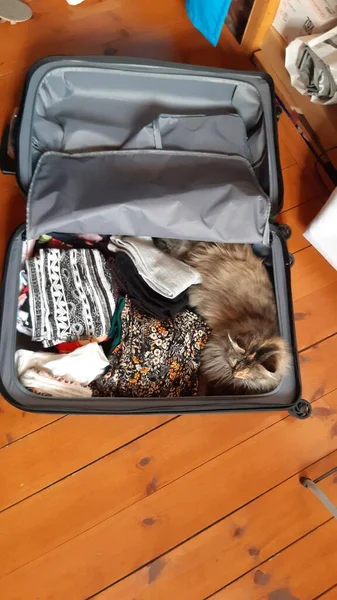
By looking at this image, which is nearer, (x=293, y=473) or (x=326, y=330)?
(x=293, y=473)

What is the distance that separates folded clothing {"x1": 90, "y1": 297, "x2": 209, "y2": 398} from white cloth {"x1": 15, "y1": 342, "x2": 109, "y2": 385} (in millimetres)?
40

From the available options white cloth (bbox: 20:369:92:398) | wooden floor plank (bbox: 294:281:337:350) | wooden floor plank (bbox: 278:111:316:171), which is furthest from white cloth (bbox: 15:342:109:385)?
wooden floor plank (bbox: 278:111:316:171)

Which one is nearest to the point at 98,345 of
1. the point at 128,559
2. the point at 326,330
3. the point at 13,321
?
the point at 13,321

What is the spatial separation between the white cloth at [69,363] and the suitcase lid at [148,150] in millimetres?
238

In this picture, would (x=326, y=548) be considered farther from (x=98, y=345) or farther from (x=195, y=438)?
(x=98, y=345)

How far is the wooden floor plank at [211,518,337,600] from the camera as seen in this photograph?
1073 mm

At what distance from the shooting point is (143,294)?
3.68ft

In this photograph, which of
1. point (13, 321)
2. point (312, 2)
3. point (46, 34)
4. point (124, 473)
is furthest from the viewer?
point (46, 34)

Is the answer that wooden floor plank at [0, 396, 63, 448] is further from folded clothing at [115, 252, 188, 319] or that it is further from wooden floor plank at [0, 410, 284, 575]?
folded clothing at [115, 252, 188, 319]

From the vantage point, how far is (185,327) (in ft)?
3.73

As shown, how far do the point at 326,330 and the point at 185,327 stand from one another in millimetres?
387

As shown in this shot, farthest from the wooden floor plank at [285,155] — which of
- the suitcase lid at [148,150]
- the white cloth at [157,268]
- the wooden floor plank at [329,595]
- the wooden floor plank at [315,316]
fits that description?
the wooden floor plank at [329,595]

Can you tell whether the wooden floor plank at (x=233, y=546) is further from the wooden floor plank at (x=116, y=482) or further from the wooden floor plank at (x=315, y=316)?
the wooden floor plank at (x=315, y=316)

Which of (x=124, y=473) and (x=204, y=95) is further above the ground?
(x=204, y=95)
